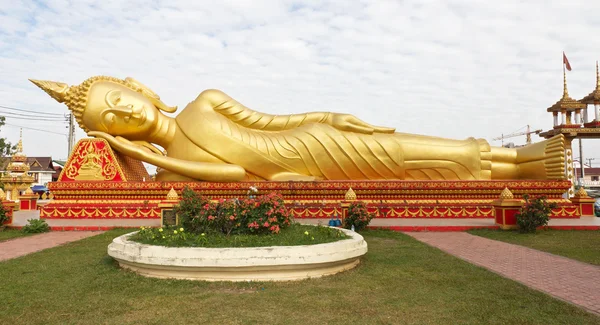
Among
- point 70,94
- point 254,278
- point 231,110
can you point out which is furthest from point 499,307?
point 70,94

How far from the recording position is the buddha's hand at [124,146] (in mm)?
13102

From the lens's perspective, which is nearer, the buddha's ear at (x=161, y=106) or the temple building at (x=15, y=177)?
the buddha's ear at (x=161, y=106)

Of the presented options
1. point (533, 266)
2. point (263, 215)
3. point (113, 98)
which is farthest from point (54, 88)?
point (533, 266)

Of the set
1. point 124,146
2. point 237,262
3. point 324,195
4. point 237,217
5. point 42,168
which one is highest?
point 42,168

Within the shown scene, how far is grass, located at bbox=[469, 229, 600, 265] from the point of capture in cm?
791

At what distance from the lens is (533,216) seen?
10648mm

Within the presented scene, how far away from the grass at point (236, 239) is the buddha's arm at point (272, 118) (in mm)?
7396

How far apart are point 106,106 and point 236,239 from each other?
9.41 m

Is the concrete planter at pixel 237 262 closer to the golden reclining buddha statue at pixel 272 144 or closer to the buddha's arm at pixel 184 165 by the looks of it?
the buddha's arm at pixel 184 165

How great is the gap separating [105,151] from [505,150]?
1340cm

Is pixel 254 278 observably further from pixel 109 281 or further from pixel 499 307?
pixel 499 307

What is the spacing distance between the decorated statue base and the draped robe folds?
2.05 feet

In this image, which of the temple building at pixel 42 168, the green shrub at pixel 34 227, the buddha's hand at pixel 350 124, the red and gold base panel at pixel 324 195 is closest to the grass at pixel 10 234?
the green shrub at pixel 34 227

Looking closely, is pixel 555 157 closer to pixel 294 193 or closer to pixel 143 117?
pixel 294 193
